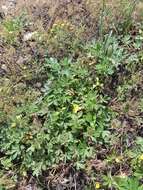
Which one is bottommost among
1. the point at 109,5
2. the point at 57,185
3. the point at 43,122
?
the point at 57,185

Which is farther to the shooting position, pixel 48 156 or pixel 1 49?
pixel 1 49

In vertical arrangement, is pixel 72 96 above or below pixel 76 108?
above

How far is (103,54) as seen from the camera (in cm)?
402

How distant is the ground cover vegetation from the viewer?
373 cm

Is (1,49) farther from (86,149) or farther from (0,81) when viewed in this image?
(86,149)

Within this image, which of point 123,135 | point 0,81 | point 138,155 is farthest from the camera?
point 0,81

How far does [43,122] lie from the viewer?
13.0ft

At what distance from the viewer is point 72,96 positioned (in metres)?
3.93

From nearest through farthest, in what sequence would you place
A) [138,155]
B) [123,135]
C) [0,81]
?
1. [138,155]
2. [123,135]
3. [0,81]

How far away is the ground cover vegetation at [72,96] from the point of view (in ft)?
12.2

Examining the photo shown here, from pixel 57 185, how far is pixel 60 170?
13 centimetres

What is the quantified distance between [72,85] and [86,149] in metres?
0.60

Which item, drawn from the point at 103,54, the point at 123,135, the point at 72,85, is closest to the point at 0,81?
the point at 72,85

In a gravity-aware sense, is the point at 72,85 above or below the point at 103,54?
below
